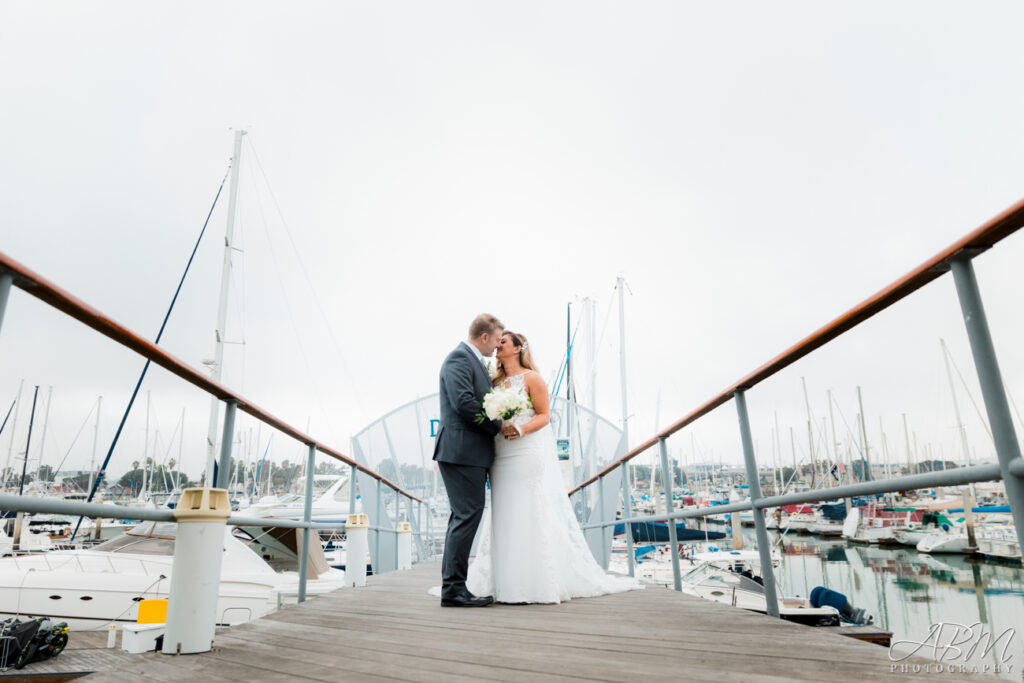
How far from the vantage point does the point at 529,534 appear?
153 inches

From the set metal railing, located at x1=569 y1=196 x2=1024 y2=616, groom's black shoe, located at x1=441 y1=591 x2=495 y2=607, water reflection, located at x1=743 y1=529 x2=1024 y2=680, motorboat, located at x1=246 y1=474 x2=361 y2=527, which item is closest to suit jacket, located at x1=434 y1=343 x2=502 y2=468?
groom's black shoe, located at x1=441 y1=591 x2=495 y2=607

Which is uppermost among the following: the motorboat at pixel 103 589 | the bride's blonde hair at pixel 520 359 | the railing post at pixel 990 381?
the bride's blonde hair at pixel 520 359

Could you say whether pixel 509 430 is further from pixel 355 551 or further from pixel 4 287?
pixel 4 287

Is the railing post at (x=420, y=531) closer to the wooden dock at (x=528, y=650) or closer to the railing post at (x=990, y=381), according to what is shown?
the wooden dock at (x=528, y=650)

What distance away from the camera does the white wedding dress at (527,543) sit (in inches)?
149


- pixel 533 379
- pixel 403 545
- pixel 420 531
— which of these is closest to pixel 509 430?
pixel 533 379

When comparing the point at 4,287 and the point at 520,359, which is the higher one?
the point at 520,359

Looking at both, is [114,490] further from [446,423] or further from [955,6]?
[955,6]

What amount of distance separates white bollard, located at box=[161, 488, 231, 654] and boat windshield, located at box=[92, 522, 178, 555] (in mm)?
9597

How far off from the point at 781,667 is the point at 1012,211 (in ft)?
4.59

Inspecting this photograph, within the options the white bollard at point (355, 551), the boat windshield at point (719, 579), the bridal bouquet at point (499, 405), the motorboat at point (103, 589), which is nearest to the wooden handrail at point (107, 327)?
the bridal bouquet at point (499, 405)

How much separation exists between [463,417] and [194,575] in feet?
6.13

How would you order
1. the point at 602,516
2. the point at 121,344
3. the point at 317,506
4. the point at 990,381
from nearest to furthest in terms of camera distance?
the point at 990,381
the point at 121,344
the point at 602,516
the point at 317,506

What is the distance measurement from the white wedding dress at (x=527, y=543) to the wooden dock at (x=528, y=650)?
1.59 feet
